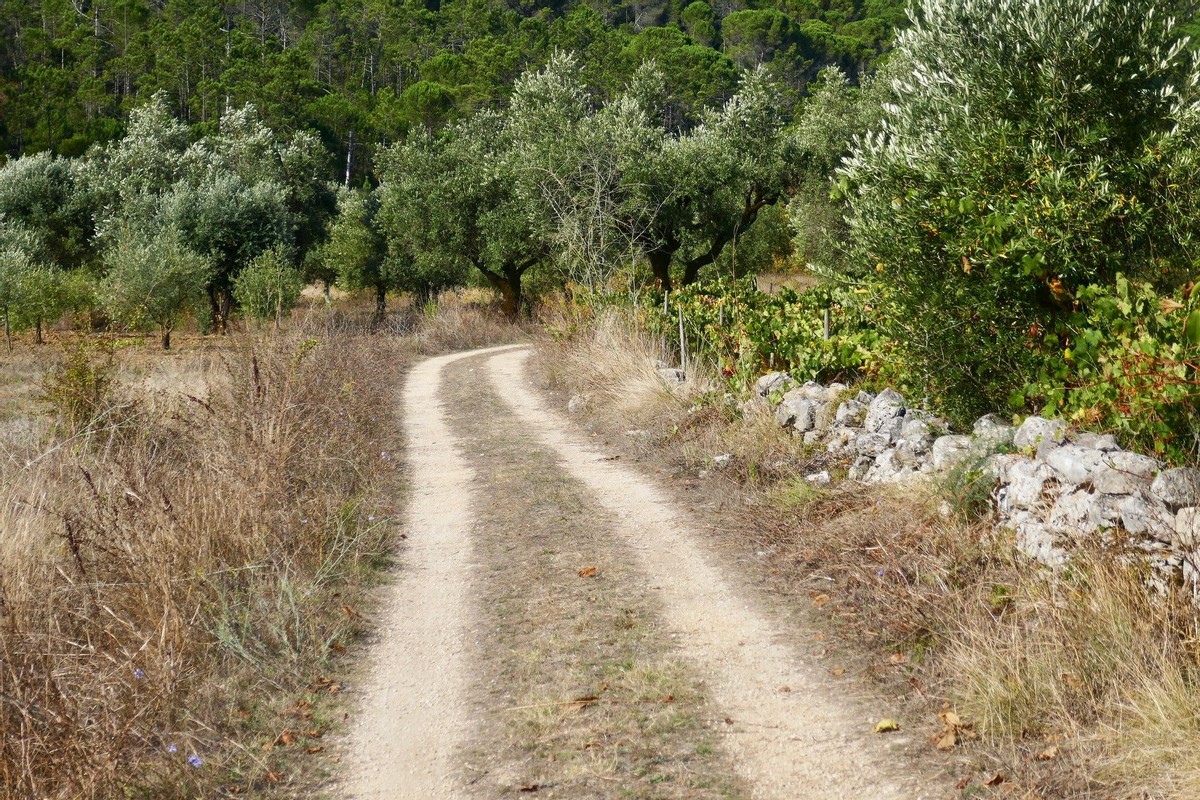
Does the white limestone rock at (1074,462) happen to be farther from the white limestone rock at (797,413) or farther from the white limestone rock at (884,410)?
the white limestone rock at (797,413)

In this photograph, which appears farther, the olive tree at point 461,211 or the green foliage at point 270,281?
the olive tree at point 461,211

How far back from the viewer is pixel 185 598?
20.4ft

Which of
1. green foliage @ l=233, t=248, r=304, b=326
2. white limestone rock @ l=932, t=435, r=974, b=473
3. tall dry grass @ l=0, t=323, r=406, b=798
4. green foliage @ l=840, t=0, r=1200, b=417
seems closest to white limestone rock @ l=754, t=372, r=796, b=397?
green foliage @ l=840, t=0, r=1200, b=417

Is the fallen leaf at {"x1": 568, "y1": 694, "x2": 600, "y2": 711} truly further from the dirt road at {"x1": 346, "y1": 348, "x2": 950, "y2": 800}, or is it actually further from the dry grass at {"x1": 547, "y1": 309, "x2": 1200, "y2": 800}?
the dry grass at {"x1": 547, "y1": 309, "x2": 1200, "y2": 800}

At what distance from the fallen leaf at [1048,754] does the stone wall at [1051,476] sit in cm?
119

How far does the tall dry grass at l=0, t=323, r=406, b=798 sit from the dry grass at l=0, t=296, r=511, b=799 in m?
0.01

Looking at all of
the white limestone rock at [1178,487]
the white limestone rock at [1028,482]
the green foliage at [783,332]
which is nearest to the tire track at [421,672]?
the white limestone rock at [1028,482]

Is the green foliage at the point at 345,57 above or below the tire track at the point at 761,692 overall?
above

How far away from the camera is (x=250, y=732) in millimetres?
5148

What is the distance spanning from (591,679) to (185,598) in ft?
8.64

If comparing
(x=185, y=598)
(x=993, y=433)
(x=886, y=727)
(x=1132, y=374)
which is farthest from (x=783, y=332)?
(x=185, y=598)

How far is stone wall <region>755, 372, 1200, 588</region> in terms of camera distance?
5215 mm

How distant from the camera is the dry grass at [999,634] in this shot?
14.0 ft

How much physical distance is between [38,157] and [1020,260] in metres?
41.0
